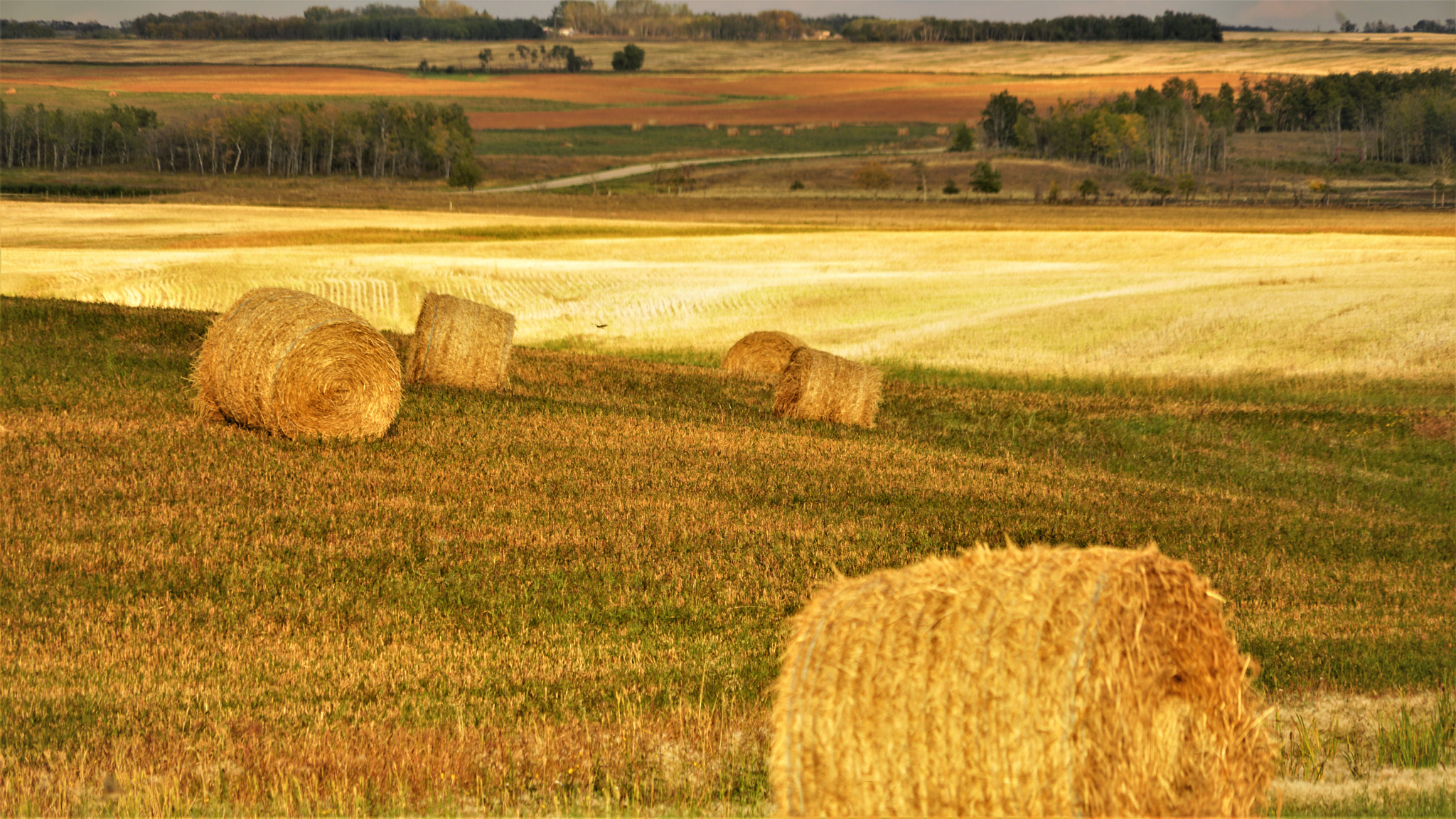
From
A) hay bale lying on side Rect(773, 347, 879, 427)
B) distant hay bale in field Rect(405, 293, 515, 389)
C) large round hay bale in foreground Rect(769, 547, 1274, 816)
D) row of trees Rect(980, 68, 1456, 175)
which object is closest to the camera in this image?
large round hay bale in foreground Rect(769, 547, 1274, 816)

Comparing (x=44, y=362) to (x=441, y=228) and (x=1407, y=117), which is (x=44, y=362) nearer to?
(x=441, y=228)

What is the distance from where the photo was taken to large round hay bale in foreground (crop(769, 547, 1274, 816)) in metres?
5.56

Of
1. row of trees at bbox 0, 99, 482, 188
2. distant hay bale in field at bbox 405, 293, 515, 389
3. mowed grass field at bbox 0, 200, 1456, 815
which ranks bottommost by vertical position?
mowed grass field at bbox 0, 200, 1456, 815

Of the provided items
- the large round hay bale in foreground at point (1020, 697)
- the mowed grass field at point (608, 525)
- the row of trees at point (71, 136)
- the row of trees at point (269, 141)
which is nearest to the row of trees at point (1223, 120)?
the row of trees at point (269, 141)

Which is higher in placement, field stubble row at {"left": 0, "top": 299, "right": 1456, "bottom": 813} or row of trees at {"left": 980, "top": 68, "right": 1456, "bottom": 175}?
row of trees at {"left": 980, "top": 68, "right": 1456, "bottom": 175}

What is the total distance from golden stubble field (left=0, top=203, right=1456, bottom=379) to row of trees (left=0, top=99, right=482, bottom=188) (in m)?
82.6

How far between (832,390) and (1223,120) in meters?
157

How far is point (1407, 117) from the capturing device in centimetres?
13875

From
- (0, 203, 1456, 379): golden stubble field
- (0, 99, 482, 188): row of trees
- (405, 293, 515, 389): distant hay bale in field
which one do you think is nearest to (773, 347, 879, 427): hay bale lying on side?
(405, 293, 515, 389): distant hay bale in field

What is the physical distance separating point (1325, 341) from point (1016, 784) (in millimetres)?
29237

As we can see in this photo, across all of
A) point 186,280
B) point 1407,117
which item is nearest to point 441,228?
point 186,280

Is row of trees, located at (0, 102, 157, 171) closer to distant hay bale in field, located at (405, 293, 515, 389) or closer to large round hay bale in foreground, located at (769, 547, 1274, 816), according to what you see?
distant hay bale in field, located at (405, 293, 515, 389)

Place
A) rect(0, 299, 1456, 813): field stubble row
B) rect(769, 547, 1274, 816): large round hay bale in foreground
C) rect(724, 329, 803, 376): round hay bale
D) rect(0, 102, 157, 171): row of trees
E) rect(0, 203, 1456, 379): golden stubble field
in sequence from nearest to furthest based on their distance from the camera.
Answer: rect(769, 547, 1274, 816): large round hay bale in foreground < rect(0, 299, 1456, 813): field stubble row < rect(724, 329, 803, 376): round hay bale < rect(0, 203, 1456, 379): golden stubble field < rect(0, 102, 157, 171): row of trees

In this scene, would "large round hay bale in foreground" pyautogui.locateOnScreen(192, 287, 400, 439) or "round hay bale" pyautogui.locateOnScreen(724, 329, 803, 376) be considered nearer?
"large round hay bale in foreground" pyautogui.locateOnScreen(192, 287, 400, 439)
